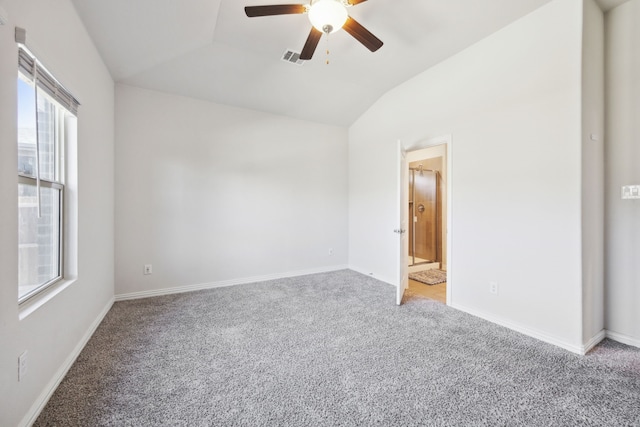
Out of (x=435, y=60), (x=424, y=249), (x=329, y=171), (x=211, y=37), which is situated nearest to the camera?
(x=211, y=37)

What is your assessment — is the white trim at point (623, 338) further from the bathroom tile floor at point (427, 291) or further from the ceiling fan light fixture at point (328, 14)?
the ceiling fan light fixture at point (328, 14)

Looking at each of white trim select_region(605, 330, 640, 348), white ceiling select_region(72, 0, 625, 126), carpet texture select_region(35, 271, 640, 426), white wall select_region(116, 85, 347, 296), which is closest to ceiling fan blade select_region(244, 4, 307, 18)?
white ceiling select_region(72, 0, 625, 126)

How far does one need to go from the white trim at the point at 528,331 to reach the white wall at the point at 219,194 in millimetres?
2444

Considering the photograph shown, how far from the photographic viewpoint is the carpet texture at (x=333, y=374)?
1.51m

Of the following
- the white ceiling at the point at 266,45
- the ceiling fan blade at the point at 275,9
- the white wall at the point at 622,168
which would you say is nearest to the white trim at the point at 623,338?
the white wall at the point at 622,168

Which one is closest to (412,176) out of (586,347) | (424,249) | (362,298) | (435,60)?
(424,249)

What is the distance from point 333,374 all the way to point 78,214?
7.61 ft

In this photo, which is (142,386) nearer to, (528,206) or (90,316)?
(90,316)

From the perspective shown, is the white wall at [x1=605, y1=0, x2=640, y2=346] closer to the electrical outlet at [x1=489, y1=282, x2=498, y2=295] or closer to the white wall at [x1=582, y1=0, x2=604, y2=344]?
the white wall at [x1=582, y1=0, x2=604, y2=344]

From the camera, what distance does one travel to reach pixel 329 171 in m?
4.82

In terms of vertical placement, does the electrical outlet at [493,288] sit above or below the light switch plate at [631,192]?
below

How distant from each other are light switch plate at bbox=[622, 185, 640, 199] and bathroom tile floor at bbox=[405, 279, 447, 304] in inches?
75.4

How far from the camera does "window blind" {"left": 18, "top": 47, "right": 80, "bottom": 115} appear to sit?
4.83 ft

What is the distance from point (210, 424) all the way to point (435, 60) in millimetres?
3962
